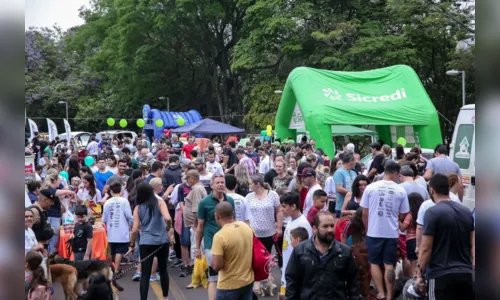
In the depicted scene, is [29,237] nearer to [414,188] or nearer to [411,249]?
[411,249]

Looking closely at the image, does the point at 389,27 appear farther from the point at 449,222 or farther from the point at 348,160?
the point at 449,222

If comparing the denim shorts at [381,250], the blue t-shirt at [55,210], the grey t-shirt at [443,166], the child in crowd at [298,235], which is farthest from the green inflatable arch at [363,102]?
the child in crowd at [298,235]

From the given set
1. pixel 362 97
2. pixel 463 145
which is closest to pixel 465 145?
pixel 463 145

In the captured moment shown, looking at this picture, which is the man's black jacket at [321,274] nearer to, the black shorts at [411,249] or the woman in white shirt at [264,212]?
the black shorts at [411,249]

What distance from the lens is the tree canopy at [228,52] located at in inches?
1219

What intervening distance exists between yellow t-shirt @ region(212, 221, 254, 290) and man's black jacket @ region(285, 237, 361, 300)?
3.13 feet

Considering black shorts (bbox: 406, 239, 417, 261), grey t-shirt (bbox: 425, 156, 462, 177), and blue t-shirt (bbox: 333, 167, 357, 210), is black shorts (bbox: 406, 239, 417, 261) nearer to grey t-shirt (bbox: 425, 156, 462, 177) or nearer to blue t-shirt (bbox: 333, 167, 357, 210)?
blue t-shirt (bbox: 333, 167, 357, 210)

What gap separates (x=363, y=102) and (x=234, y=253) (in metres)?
13.9

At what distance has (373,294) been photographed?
7.37 m

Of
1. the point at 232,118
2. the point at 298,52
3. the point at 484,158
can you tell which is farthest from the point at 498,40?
the point at 232,118

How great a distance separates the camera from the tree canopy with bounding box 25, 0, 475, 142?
3095 centimetres

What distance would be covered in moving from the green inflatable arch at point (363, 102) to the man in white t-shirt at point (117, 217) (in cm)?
1016

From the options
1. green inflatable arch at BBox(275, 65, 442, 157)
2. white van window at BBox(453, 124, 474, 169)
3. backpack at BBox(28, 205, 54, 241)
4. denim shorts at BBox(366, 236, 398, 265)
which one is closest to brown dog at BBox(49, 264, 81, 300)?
backpack at BBox(28, 205, 54, 241)

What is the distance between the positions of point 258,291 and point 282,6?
93.7 feet
